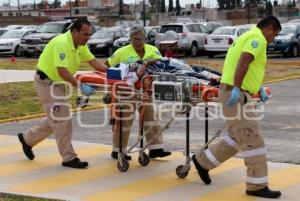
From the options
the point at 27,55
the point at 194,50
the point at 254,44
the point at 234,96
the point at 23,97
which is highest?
the point at 254,44

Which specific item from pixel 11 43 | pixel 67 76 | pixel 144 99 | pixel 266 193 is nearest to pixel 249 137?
pixel 266 193

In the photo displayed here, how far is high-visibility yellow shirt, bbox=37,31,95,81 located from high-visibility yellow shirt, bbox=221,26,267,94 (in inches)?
84.3

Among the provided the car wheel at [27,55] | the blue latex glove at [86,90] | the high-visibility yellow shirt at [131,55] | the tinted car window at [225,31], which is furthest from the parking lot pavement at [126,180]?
the car wheel at [27,55]

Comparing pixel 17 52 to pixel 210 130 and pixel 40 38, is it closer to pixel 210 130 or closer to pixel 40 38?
pixel 40 38

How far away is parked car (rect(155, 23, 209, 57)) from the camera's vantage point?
31297mm

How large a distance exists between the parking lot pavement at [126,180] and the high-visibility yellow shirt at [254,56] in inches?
46.2

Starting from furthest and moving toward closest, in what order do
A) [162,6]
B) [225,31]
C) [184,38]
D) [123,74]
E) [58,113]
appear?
[162,6] < [184,38] < [225,31] < [58,113] < [123,74]

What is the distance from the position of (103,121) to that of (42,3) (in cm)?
8863

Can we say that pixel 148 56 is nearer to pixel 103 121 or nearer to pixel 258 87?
pixel 258 87

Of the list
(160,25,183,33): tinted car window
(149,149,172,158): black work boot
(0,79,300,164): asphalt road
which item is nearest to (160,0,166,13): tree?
(160,25,183,33): tinted car window

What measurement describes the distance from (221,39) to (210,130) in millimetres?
19861

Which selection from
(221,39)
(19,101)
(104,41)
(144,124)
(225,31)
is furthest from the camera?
(104,41)

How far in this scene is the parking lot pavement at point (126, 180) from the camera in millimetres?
7250

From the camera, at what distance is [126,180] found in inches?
313
